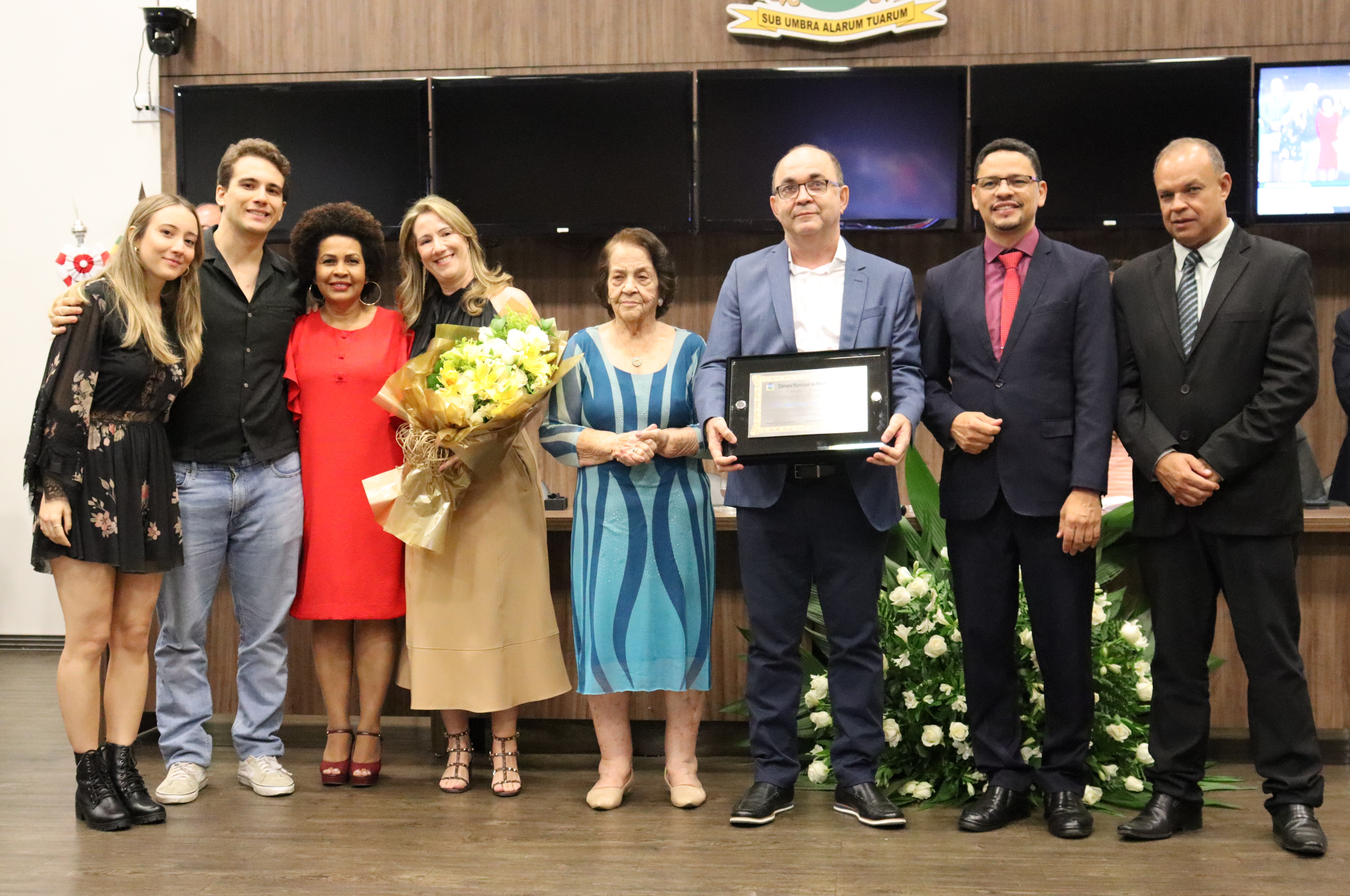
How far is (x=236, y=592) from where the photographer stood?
3.45 m

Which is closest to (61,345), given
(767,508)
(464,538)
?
(464,538)

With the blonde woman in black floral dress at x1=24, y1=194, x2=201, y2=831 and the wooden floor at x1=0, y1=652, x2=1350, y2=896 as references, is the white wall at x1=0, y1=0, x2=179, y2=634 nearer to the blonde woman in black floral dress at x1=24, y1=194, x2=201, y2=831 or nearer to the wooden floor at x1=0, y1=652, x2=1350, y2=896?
the wooden floor at x1=0, y1=652, x2=1350, y2=896

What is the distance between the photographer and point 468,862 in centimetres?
281

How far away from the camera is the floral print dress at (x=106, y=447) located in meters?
3.00

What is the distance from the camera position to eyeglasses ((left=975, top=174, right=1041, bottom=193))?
290 centimetres

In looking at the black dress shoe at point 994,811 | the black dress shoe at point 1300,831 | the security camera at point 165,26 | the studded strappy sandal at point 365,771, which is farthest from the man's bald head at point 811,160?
the security camera at point 165,26

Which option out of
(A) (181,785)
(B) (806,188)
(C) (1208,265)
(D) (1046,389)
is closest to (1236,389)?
(C) (1208,265)

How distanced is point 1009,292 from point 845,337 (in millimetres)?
419

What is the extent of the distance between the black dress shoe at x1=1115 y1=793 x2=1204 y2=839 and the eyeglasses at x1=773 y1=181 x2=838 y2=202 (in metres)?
1.73

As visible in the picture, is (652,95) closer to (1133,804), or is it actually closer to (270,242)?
(270,242)

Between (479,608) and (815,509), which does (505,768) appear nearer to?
(479,608)

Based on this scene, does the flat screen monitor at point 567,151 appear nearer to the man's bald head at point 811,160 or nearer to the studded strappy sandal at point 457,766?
the man's bald head at point 811,160

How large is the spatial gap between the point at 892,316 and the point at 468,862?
1.71 meters

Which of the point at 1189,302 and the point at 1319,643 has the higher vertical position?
the point at 1189,302
